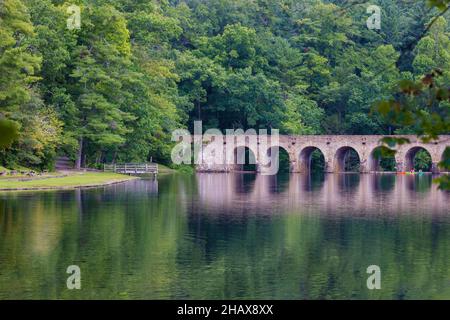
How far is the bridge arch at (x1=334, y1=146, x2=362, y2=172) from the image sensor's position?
9044 cm

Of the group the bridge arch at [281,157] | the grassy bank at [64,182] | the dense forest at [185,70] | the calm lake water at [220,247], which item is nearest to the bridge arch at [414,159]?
the dense forest at [185,70]

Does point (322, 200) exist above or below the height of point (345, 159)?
below

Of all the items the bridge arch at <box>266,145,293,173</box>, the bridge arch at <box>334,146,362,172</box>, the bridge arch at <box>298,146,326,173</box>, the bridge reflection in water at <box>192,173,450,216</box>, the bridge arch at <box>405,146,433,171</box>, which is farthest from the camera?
Result: the bridge arch at <box>266,145,293,173</box>

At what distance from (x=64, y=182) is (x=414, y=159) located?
54261mm

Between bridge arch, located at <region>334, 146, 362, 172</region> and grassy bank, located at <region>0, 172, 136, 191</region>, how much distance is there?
1270 inches

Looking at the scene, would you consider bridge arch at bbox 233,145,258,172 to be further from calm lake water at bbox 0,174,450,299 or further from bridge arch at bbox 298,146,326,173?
calm lake water at bbox 0,174,450,299

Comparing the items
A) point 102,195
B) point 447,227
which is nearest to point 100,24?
point 102,195

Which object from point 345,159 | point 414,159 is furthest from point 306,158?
point 414,159

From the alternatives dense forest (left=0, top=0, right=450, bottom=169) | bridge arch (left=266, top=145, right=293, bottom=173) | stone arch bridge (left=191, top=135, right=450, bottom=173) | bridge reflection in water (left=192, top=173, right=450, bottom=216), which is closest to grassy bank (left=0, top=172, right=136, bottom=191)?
dense forest (left=0, top=0, right=450, bottom=169)

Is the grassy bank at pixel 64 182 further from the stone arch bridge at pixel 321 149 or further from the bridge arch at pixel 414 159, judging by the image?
the bridge arch at pixel 414 159

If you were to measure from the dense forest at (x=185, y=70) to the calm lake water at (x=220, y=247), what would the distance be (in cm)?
1330

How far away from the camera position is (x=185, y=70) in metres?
93.4

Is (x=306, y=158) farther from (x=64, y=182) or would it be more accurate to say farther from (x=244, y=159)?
(x=64, y=182)

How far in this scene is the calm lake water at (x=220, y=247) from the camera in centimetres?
1950
